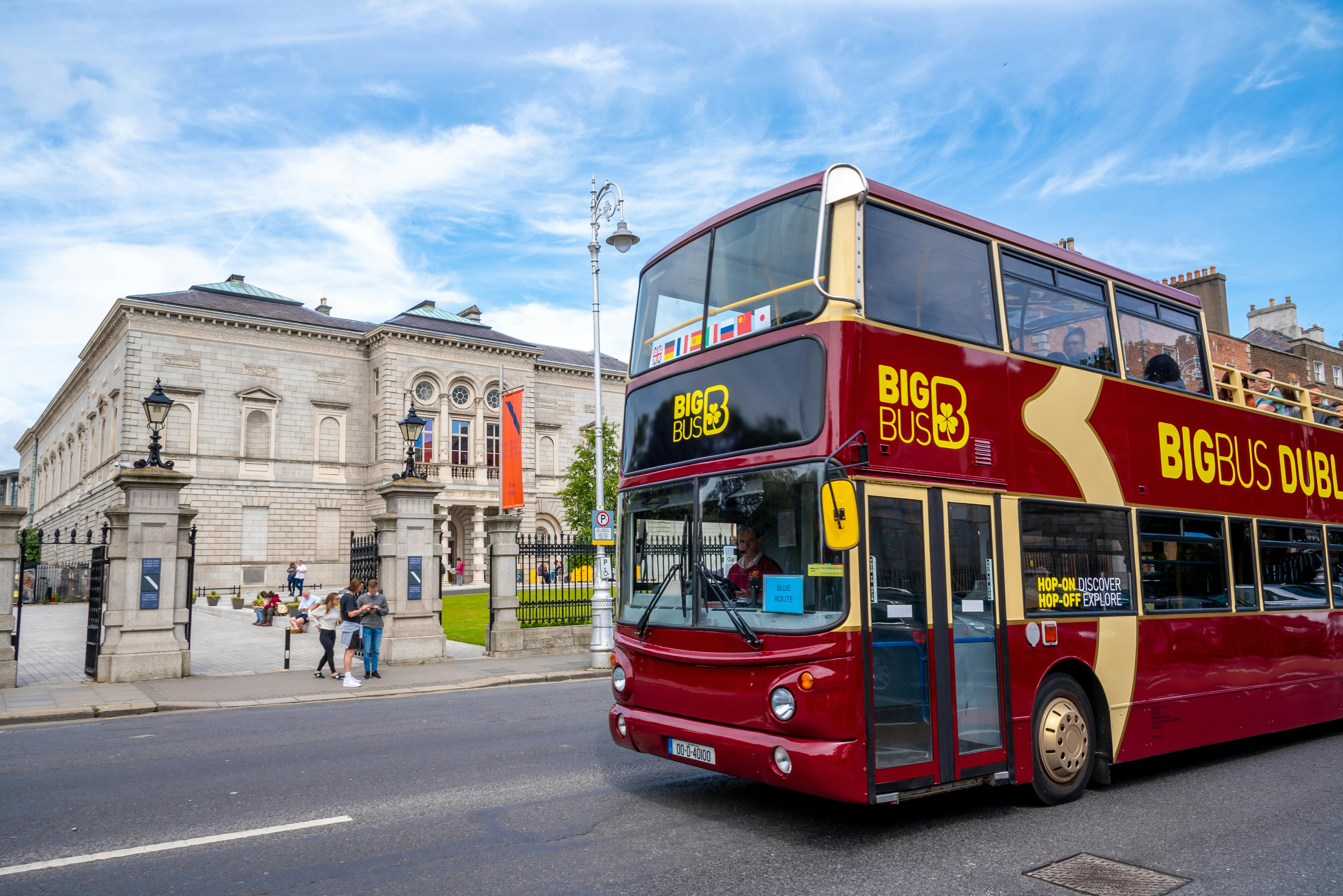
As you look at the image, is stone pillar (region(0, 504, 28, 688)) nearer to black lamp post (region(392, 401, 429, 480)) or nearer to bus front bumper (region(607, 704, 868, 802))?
black lamp post (region(392, 401, 429, 480))

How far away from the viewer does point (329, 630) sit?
16.4 m

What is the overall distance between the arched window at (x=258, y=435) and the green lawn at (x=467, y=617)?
51.0 ft

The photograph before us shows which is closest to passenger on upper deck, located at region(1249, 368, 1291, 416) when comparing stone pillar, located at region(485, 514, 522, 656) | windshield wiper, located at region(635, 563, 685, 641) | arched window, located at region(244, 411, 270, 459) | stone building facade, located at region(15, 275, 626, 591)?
windshield wiper, located at region(635, 563, 685, 641)

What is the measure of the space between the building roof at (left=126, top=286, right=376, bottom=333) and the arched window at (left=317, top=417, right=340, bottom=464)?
5.47 m

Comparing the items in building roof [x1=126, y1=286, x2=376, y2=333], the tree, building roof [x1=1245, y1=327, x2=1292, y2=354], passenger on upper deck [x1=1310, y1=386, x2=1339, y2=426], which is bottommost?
passenger on upper deck [x1=1310, y1=386, x2=1339, y2=426]

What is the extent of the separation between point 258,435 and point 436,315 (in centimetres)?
1370

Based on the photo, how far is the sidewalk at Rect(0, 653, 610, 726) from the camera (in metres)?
12.7

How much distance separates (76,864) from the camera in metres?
5.30

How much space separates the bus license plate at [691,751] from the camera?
18.9 feet

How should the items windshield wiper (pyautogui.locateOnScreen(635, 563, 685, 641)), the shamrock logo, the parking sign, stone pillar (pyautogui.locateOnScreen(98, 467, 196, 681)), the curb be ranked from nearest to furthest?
the shamrock logo
windshield wiper (pyautogui.locateOnScreen(635, 563, 685, 641))
the curb
stone pillar (pyautogui.locateOnScreen(98, 467, 196, 681))
the parking sign

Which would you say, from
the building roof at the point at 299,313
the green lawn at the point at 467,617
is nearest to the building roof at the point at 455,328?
the building roof at the point at 299,313

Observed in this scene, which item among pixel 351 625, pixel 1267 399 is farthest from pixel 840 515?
pixel 351 625

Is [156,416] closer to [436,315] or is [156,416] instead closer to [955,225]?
[955,225]

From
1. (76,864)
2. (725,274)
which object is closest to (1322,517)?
(725,274)
